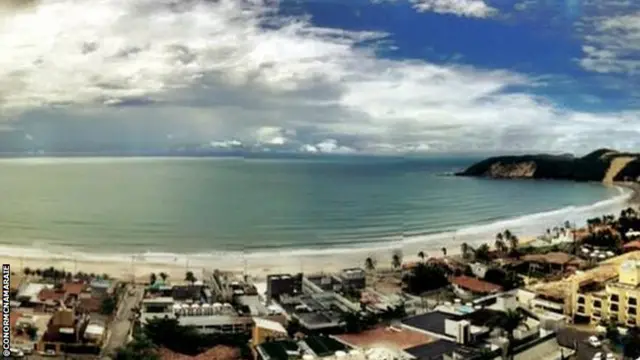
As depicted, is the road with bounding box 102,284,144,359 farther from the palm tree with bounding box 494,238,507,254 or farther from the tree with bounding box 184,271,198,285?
the palm tree with bounding box 494,238,507,254

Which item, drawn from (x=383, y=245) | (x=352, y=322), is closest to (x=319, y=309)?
(x=352, y=322)

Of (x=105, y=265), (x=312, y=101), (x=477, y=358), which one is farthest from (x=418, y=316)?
(x=105, y=265)

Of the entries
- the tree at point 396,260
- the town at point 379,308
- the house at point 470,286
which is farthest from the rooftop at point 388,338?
the house at point 470,286

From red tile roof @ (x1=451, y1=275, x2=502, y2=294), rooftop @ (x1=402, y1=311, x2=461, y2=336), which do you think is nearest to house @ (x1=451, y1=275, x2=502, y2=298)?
red tile roof @ (x1=451, y1=275, x2=502, y2=294)

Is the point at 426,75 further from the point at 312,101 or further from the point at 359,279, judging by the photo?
the point at 359,279

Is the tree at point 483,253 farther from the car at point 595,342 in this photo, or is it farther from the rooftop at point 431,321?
the car at point 595,342

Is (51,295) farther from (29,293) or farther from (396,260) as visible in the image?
(396,260)
